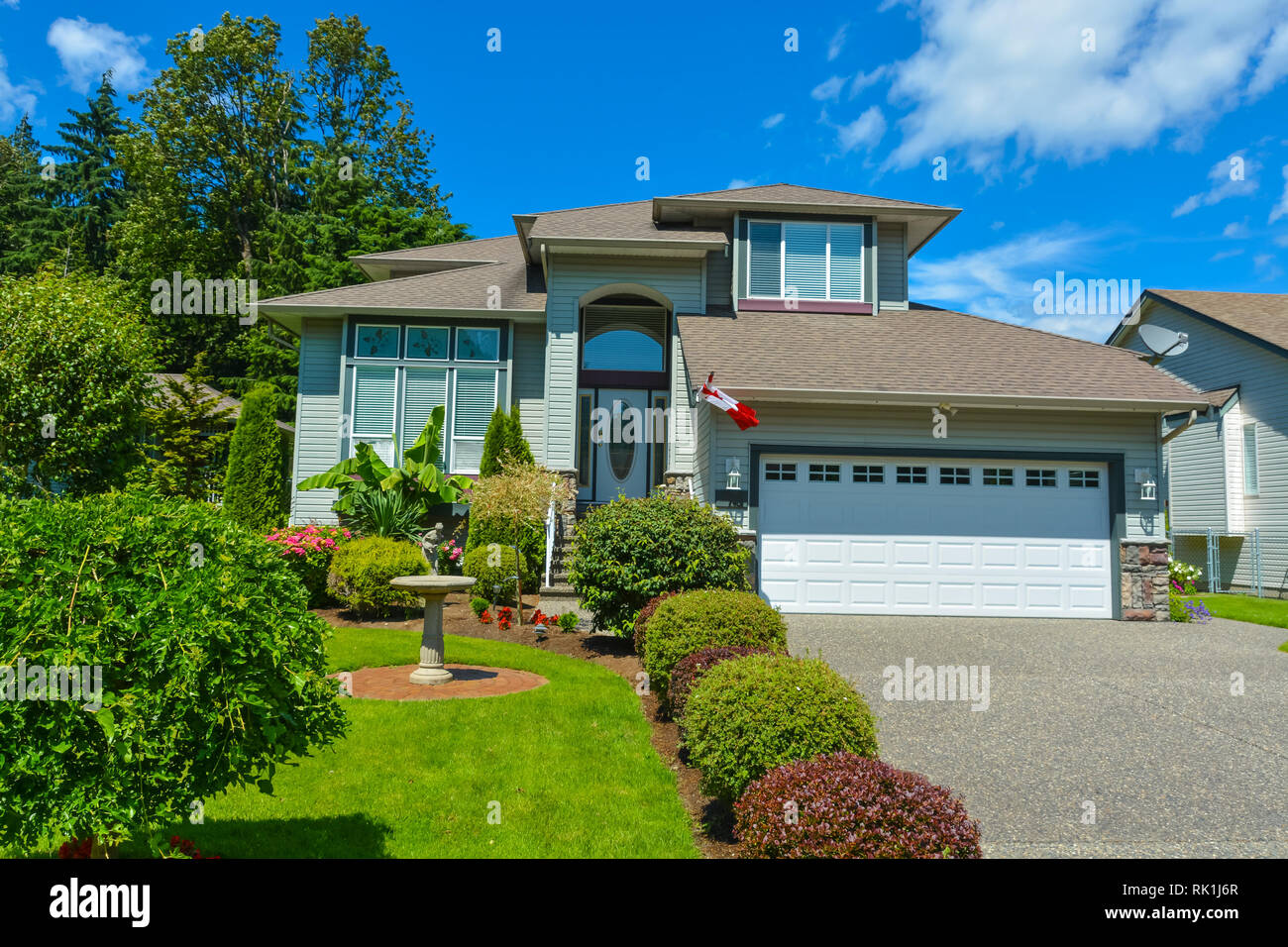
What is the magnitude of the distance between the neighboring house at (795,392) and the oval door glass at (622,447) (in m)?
0.05

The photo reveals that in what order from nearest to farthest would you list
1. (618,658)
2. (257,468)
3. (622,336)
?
(618,658) < (257,468) < (622,336)

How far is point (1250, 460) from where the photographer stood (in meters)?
18.7

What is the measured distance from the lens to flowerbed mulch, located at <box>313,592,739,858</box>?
16.3 feet

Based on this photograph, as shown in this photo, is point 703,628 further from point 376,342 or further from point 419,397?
point 376,342

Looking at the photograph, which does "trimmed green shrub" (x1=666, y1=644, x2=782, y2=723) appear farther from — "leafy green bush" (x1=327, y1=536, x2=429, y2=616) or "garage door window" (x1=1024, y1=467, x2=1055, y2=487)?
"garage door window" (x1=1024, y1=467, x2=1055, y2=487)

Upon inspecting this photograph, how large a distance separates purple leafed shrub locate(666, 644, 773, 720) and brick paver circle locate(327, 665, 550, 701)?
222cm

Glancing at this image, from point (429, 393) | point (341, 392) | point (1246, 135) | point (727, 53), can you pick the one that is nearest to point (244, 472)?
point (341, 392)

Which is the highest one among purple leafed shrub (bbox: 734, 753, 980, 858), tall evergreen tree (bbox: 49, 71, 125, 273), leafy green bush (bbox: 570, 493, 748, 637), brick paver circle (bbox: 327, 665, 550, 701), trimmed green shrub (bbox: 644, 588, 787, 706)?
tall evergreen tree (bbox: 49, 71, 125, 273)

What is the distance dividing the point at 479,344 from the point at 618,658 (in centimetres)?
876

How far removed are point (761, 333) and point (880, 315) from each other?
10.7 ft

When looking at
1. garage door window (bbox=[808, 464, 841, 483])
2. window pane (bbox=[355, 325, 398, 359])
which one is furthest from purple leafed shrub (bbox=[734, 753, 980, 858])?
window pane (bbox=[355, 325, 398, 359])

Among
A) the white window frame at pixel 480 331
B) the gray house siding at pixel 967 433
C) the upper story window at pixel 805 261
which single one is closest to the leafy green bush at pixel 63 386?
the white window frame at pixel 480 331

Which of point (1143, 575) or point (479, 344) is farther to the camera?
point (479, 344)

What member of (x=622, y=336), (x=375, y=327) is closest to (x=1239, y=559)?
(x=622, y=336)
